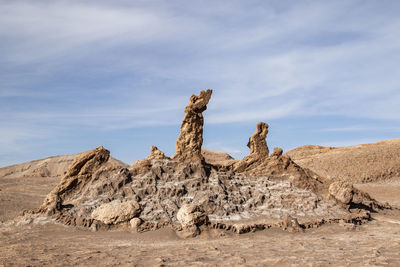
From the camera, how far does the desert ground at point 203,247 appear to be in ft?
26.1

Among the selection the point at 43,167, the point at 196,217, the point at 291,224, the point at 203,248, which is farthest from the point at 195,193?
the point at 43,167

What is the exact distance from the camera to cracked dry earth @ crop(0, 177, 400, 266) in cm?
793

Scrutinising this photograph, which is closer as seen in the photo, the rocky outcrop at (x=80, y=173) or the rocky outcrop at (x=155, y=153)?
the rocky outcrop at (x=80, y=173)

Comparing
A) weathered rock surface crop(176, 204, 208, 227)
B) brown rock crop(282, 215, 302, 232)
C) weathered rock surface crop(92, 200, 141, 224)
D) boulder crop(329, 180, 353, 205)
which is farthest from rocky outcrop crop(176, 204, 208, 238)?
boulder crop(329, 180, 353, 205)

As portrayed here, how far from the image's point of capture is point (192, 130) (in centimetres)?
1444

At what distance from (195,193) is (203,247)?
147 inches

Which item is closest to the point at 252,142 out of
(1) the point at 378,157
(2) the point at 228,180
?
(2) the point at 228,180

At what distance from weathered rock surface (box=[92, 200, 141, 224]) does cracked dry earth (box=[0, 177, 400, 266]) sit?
Result: 0.47 meters

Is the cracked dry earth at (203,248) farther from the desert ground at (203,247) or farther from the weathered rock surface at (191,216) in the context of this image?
the weathered rock surface at (191,216)

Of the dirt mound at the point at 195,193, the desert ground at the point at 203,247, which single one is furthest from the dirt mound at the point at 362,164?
the desert ground at the point at 203,247

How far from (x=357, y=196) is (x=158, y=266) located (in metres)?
12.4

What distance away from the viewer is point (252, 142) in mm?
15711

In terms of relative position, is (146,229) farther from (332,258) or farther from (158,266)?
(332,258)

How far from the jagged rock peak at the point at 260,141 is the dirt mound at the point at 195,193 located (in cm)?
5
